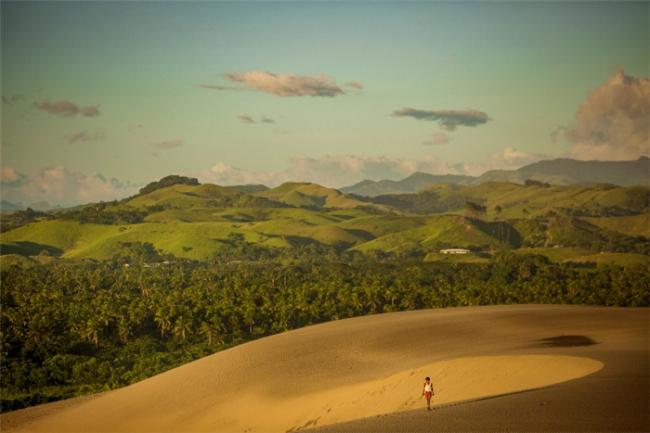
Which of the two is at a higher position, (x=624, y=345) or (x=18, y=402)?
(x=624, y=345)

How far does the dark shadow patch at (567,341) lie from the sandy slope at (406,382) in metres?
0.19

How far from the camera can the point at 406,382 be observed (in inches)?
2195

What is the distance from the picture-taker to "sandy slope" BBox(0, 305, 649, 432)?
42406 millimetres

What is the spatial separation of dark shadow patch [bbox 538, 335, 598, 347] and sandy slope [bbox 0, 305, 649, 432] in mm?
187

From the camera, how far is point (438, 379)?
2169 inches

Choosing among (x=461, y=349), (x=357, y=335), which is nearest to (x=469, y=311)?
(x=357, y=335)

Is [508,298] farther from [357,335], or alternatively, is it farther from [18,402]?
[18,402]

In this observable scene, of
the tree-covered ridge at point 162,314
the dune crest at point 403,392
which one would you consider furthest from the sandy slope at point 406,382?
the tree-covered ridge at point 162,314

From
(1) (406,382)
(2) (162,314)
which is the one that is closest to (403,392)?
(1) (406,382)

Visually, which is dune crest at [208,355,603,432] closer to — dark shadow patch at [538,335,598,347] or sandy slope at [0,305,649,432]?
sandy slope at [0,305,649,432]

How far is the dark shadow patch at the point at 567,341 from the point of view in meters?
66.9

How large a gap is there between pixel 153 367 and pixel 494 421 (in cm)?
6592

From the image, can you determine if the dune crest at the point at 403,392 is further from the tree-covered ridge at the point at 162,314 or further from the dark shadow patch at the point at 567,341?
the tree-covered ridge at the point at 162,314

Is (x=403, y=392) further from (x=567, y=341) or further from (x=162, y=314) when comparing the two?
(x=162, y=314)
